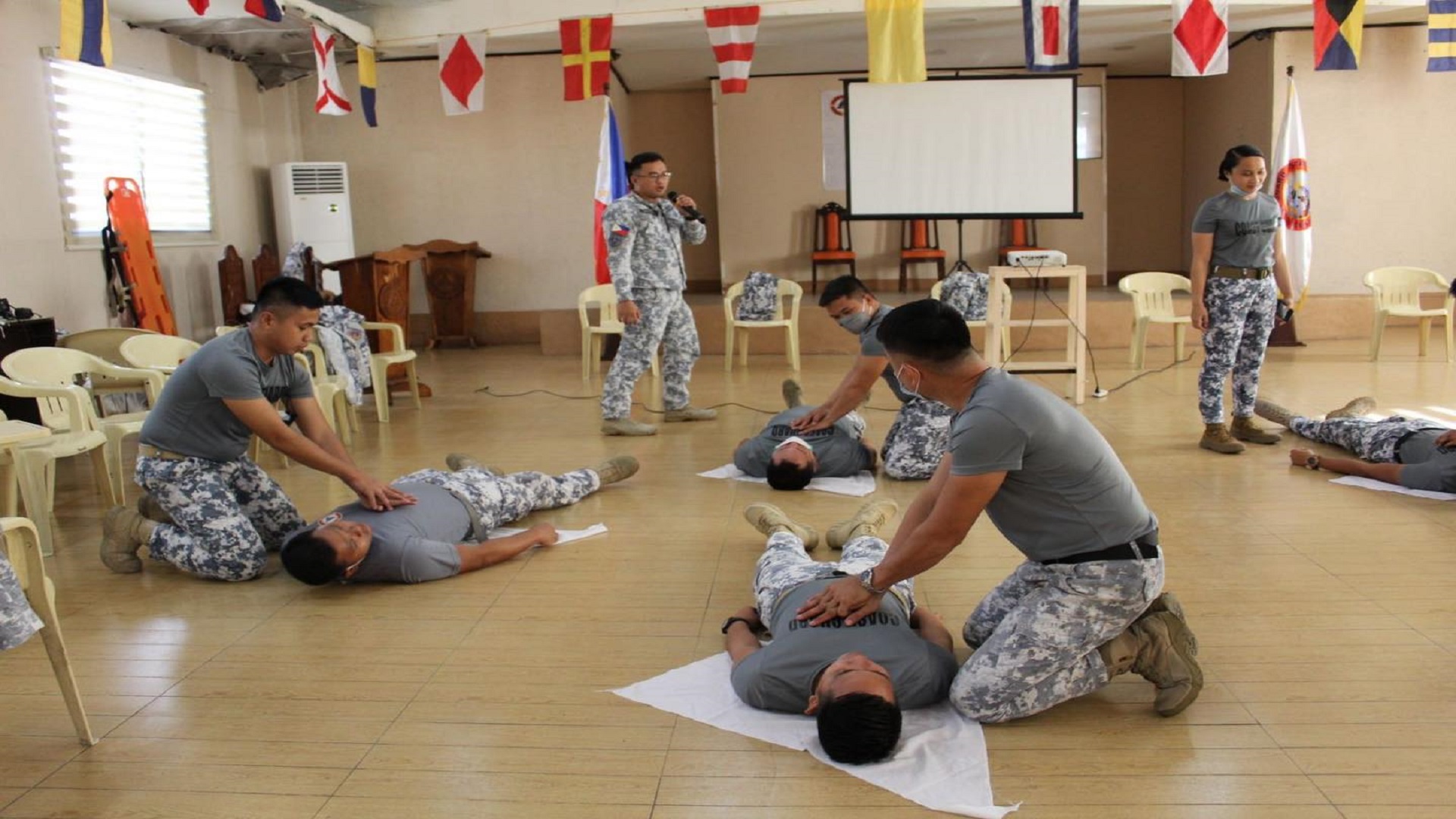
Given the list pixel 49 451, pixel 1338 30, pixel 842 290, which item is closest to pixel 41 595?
pixel 49 451

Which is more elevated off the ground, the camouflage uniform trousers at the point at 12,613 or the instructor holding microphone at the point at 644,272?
the instructor holding microphone at the point at 644,272

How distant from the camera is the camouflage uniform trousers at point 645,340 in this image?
6.27 metres

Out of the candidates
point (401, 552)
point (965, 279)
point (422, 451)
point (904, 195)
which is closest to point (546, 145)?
point (904, 195)

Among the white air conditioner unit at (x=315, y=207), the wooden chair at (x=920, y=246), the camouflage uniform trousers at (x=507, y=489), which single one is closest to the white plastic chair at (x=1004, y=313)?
the wooden chair at (x=920, y=246)

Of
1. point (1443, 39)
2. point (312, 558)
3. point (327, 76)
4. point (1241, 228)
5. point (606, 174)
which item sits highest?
point (327, 76)

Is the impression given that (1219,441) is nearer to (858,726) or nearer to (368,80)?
(858,726)

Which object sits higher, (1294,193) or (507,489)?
(1294,193)

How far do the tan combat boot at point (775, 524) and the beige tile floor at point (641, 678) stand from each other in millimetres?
173

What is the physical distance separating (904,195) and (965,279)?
1.20 meters

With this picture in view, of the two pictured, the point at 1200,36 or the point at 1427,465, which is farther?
the point at 1200,36

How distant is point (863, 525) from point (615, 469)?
1.52m

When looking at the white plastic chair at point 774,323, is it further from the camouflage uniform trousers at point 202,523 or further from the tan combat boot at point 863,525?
the camouflage uniform trousers at point 202,523

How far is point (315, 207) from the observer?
32.3 ft

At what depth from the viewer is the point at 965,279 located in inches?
319
